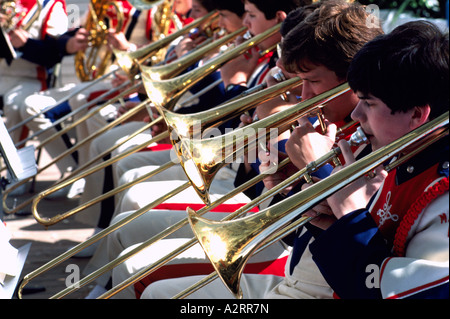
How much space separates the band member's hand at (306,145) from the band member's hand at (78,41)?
109 inches

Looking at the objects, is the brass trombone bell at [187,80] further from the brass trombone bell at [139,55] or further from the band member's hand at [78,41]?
the band member's hand at [78,41]

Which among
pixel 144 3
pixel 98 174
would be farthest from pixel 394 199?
pixel 144 3

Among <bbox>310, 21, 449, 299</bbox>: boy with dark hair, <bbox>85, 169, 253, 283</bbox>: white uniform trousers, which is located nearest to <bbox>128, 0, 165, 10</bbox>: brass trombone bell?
<bbox>85, 169, 253, 283</bbox>: white uniform trousers

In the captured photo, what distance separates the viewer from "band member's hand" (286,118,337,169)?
5.04 feet

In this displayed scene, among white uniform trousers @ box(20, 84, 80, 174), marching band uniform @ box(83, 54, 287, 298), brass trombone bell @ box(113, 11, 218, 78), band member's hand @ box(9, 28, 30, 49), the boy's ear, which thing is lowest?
white uniform trousers @ box(20, 84, 80, 174)

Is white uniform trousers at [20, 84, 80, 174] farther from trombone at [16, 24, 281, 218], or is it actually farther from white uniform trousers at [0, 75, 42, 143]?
trombone at [16, 24, 281, 218]

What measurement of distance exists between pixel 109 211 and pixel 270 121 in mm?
1633

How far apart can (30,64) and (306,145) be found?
314cm

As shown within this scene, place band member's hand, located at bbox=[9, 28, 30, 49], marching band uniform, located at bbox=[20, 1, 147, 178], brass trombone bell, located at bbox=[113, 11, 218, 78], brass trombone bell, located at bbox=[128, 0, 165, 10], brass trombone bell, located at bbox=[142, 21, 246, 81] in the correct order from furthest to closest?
band member's hand, located at bbox=[9, 28, 30, 49] → marching band uniform, located at bbox=[20, 1, 147, 178] → brass trombone bell, located at bbox=[128, 0, 165, 10] → brass trombone bell, located at bbox=[113, 11, 218, 78] → brass trombone bell, located at bbox=[142, 21, 246, 81]

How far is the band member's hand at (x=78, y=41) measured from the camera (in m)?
4.06

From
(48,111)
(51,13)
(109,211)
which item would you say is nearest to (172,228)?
(109,211)

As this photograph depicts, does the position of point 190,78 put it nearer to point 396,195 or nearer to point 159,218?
point 159,218

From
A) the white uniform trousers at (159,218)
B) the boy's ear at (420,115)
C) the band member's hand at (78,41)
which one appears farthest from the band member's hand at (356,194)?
the band member's hand at (78,41)

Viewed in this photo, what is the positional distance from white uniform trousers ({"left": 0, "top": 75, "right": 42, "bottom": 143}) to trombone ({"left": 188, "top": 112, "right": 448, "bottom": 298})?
2.99 m
